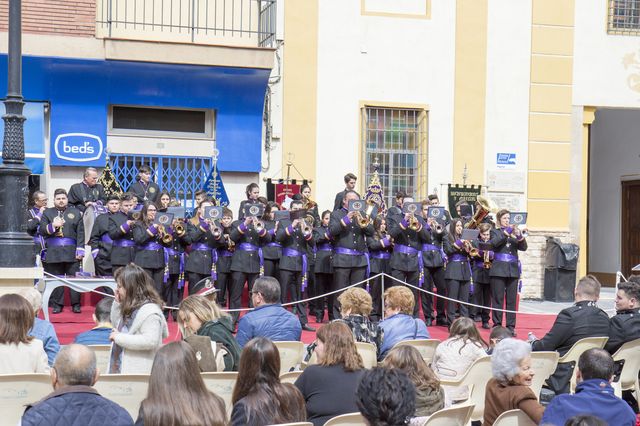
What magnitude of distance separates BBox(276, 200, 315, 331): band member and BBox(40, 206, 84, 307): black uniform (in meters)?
2.77

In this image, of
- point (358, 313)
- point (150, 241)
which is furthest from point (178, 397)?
point (150, 241)

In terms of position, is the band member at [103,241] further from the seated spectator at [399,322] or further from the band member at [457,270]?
the seated spectator at [399,322]

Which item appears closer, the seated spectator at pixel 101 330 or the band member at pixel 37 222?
the seated spectator at pixel 101 330

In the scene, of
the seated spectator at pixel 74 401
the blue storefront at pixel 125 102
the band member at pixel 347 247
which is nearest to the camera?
the seated spectator at pixel 74 401

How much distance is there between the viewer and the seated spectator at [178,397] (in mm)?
4199

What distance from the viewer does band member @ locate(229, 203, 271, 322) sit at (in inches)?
508

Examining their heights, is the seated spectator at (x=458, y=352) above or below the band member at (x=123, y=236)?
below

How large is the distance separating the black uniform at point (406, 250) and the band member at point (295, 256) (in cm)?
120

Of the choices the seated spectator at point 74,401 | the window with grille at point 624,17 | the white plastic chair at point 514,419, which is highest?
the window with grille at point 624,17

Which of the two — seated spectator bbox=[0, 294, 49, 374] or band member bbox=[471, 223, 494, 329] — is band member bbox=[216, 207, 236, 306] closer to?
band member bbox=[471, 223, 494, 329]

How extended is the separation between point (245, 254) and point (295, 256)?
70cm

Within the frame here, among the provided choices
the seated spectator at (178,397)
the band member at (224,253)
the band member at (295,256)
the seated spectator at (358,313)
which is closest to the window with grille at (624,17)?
the band member at (295,256)

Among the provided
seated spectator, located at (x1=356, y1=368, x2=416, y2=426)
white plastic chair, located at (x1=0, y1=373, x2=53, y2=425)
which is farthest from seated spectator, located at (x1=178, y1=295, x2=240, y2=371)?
seated spectator, located at (x1=356, y1=368, x2=416, y2=426)

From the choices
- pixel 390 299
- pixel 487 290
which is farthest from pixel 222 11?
pixel 390 299
